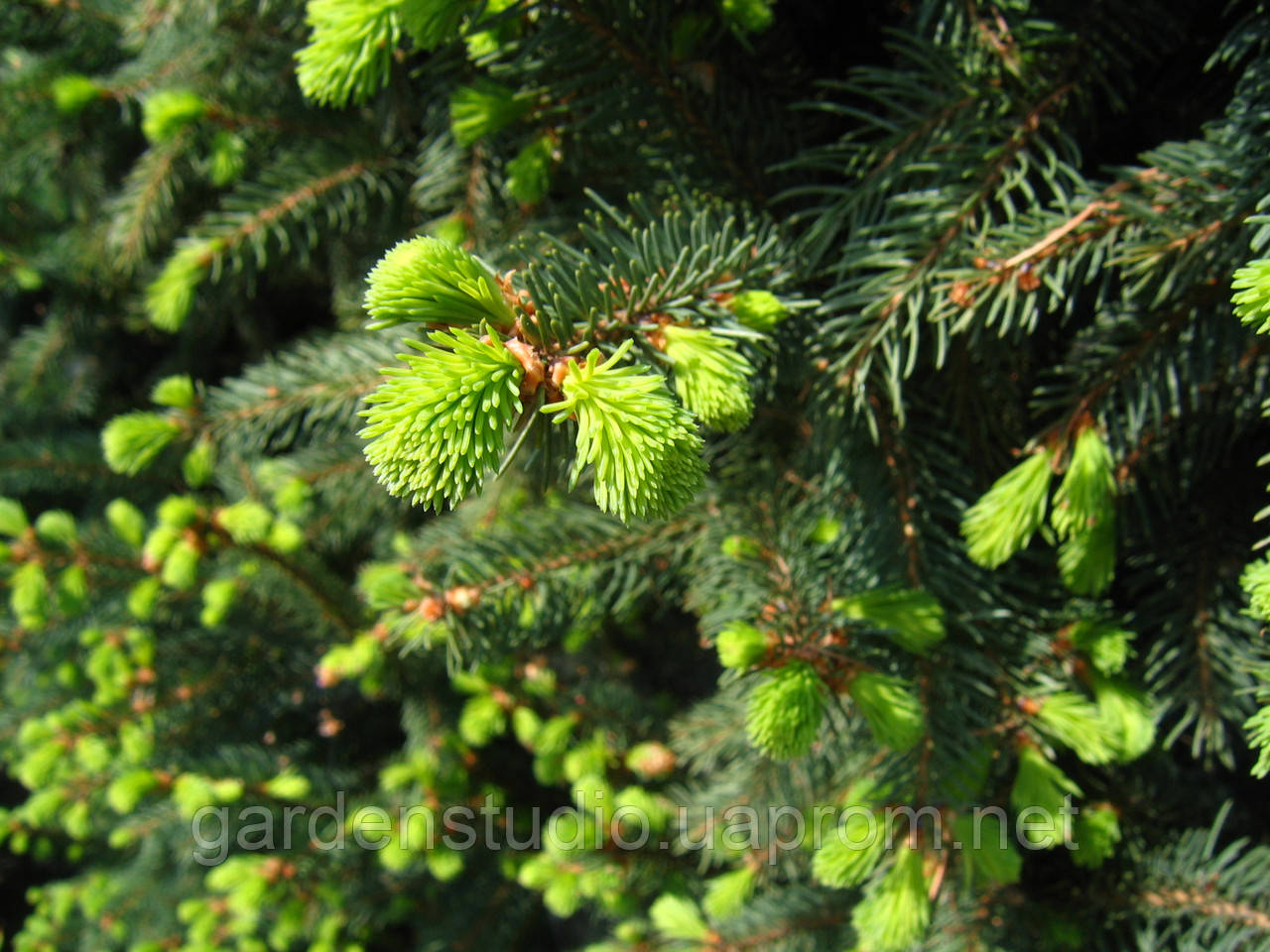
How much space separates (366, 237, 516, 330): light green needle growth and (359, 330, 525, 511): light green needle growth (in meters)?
0.03

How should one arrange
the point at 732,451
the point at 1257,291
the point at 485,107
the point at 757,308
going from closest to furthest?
the point at 1257,291
the point at 757,308
the point at 485,107
the point at 732,451

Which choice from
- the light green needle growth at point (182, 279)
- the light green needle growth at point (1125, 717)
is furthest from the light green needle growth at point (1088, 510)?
the light green needle growth at point (182, 279)

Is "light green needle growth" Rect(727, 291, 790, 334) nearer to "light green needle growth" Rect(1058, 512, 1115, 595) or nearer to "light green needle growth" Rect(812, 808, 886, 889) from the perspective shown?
"light green needle growth" Rect(1058, 512, 1115, 595)

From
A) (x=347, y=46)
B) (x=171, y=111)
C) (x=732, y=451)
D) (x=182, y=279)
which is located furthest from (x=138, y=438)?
(x=732, y=451)

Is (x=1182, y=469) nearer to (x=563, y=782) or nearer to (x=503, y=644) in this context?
(x=503, y=644)

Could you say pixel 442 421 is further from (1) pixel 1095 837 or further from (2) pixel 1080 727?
(1) pixel 1095 837

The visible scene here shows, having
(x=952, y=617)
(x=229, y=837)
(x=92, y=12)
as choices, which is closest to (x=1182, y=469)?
(x=952, y=617)

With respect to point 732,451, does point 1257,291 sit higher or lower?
higher

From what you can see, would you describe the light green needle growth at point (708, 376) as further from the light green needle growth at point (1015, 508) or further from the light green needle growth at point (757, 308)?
the light green needle growth at point (1015, 508)

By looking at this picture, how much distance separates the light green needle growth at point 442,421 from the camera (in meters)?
0.39

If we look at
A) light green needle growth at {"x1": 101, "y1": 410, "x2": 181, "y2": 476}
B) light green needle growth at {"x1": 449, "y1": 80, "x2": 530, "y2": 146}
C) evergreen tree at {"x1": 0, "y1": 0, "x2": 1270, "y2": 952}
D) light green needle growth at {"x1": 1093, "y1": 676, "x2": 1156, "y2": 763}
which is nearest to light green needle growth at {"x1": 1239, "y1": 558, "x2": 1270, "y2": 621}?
evergreen tree at {"x1": 0, "y1": 0, "x2": 1270, "y2": 952}

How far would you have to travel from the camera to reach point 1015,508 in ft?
1.98

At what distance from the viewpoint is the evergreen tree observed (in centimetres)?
52

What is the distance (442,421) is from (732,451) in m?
0.46
